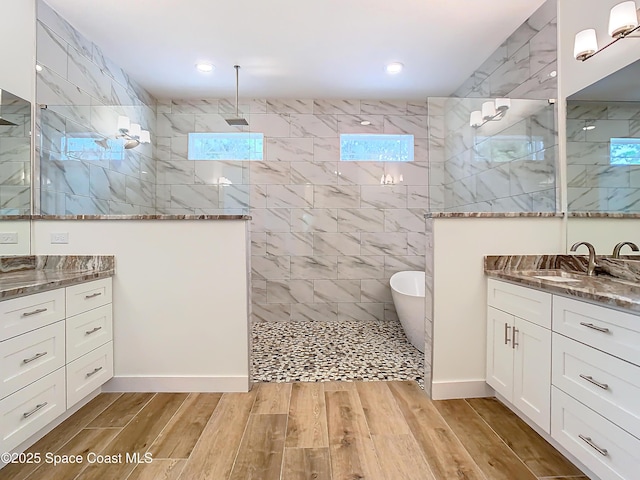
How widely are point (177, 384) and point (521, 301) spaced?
225cm

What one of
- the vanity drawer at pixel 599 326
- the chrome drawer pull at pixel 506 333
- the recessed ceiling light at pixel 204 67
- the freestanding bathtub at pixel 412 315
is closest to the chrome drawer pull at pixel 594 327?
the vanity drawer at pixel 599 326

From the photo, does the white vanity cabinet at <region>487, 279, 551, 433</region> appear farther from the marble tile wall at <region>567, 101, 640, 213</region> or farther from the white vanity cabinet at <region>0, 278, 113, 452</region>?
the white vanity cabinet at <region>0, 278, 113, 452</region>

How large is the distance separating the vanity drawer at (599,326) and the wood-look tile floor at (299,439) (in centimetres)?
65

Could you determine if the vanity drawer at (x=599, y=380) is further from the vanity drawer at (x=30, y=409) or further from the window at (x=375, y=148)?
the window at (x=375, y=148)

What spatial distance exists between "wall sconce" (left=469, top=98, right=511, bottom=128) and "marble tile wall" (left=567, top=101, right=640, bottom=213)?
0.53 m

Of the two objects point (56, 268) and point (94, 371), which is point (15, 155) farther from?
point (94, 371)

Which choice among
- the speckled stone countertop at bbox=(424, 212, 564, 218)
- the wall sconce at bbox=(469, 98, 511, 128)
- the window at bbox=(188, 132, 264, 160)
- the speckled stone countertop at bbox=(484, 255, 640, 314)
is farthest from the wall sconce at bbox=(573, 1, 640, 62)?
the window at bbox=(188, 132, 264, 160)

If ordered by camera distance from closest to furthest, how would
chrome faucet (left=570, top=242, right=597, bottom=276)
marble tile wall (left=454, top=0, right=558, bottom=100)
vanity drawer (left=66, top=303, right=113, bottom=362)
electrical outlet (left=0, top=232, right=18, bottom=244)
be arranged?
vanity drawer (left=66, top=303, right=113, bottom=362), chrome faucet (left=570, top=242, right=597, bottom=276), electrical outlet (left=0, top=232, right=18, bottom=244), marble tile wall (left=454, top=0, right=558, bottom=100)

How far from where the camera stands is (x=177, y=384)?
2.42 m

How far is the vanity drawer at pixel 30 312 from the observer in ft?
5.23

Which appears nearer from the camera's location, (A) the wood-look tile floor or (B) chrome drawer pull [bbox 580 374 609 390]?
(B) chrome drawer pull [bbox 580 374 609 390]

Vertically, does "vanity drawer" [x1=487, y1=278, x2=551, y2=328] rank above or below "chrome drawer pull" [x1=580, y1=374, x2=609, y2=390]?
above

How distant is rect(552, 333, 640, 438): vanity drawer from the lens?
1277 millimetres

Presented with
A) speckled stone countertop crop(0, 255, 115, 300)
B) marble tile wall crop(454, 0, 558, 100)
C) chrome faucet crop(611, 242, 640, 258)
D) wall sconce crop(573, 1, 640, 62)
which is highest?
marble tile wall crop(454, 0, 558, 100)
